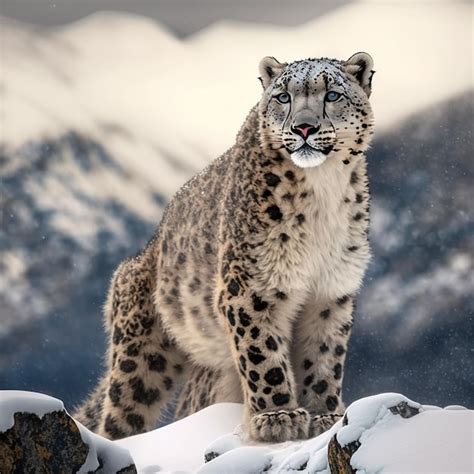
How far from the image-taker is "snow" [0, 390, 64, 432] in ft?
12.2

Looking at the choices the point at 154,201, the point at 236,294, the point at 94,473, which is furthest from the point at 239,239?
the point at 94,473

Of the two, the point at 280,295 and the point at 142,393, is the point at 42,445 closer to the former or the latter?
the point at 280,295

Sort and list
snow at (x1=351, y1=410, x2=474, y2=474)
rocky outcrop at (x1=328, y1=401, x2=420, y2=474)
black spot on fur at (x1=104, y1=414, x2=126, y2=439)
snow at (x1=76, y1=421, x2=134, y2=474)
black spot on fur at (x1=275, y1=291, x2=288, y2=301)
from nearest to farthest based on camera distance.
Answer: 1. snow at (x1=351, y1=410, x2=474, y2=474)
2. rocky outcrop at (x1=328, y1=401, x2=420, y2=474)
3. snow at (x1=76, y1=421, x2=134, y2=474)
4. black spot on fur at (x1=275, y1=291, x2=288, y2=301)
5. black spot on fur at (x1=104, y1=414, x2=126, y2=439)

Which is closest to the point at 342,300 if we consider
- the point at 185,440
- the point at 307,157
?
the point at 307,157

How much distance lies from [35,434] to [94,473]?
1.02 ft

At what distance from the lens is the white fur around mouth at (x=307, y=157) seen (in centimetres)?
480

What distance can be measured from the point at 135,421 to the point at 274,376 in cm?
135

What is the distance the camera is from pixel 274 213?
16.4 ft

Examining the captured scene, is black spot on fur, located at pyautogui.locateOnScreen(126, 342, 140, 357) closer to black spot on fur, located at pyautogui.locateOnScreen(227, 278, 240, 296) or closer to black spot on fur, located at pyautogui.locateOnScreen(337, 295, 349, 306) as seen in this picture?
black spot on fur, located at pyautogui.locateOnScreen(227, 278, 240, 296)

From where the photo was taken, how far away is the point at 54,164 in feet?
19.1

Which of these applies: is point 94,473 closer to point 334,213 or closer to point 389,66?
point 334,213

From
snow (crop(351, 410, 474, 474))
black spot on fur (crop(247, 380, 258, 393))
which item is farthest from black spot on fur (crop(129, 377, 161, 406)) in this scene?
snow (crop(351, 410, 474, 474))

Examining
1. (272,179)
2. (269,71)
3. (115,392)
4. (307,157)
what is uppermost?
(269,71)

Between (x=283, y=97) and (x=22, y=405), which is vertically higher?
(x=283, y=97)
